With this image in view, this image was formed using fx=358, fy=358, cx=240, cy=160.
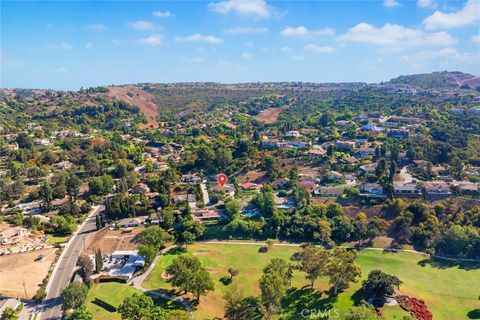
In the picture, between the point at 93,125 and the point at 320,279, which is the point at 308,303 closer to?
the point at 320,279

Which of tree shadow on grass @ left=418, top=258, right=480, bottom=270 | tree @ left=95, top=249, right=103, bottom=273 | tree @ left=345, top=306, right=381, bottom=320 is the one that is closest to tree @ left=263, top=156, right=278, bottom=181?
tree shadow on grass @ left=418, top=258, right=480, bottom=270

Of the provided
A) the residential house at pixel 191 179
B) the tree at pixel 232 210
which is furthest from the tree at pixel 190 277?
the residential house at pixel 191 179

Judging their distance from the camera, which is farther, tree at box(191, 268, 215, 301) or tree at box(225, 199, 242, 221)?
tree at box(225, 199, 242, 221)

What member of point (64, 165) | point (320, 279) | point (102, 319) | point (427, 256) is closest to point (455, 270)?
point (427, 256)

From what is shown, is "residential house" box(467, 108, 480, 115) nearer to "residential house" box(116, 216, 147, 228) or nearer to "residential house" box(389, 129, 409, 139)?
"residential house" box(389, 129, 409, 139)

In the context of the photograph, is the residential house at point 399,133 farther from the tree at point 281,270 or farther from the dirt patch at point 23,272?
the dirt patch at point 23,272

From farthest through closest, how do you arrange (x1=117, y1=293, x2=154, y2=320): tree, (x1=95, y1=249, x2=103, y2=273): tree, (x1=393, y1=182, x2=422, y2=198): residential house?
(x1=393, y1=182, x2=422, y2=198): residential house, (x1=95, y1=249, x2=103, y2=273): tree, (x1=117, y1=293, x2=154, y2=320): tree

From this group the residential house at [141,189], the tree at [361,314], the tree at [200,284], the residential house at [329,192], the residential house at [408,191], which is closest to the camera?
the tree at [361,314]
